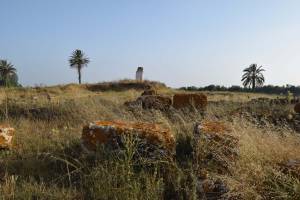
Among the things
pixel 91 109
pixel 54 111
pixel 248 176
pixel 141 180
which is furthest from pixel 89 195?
pixel 54 111

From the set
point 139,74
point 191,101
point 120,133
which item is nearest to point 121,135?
point 120,133

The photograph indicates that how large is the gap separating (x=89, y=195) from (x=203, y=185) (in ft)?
3.59

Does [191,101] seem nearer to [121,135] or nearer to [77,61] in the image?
[121,135]

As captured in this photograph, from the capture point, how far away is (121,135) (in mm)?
4980

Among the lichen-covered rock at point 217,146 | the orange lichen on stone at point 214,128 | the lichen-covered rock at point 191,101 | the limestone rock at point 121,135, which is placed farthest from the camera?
the lichen-covered rock at point 191,101

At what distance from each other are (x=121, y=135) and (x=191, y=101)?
5.15 metres

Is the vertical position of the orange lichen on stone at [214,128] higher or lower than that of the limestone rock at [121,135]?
higher

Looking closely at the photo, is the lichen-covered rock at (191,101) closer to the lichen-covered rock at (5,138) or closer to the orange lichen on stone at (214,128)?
the orange lichen on stone at (214,128)

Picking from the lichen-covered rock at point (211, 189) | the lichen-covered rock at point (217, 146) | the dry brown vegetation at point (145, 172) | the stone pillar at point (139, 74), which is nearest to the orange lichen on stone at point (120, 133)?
the dry brown vegetation at point (145, 172)

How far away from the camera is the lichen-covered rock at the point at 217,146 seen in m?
4.55

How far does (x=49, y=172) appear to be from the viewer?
495cm

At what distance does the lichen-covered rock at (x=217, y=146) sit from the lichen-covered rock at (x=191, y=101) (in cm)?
491

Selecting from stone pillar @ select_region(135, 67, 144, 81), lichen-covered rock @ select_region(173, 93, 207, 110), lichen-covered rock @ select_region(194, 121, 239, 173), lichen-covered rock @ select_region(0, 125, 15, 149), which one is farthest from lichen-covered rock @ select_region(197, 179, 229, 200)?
stone pillar @ select_region(135, 67, 144, 81)

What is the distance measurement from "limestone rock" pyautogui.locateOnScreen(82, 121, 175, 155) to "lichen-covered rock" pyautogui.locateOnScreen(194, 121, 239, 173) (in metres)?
0.35
